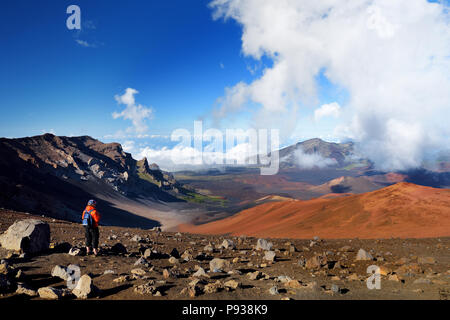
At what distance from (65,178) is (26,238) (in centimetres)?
7867

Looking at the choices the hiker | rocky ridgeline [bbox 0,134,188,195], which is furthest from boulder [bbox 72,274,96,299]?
rocky ridgeline [bbox 0,134,188,195]

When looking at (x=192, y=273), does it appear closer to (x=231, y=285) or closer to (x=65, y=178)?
(x=231, y=285)

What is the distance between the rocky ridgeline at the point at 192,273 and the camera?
635cm

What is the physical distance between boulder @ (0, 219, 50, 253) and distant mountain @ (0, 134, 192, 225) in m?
A: 37.8

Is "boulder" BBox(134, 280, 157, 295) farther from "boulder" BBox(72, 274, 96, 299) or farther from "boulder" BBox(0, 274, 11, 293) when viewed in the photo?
"boulder" BBox(0, 274, 11, 293)

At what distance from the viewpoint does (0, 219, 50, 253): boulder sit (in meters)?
8.90

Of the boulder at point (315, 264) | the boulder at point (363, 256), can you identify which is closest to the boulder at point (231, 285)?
the boulder at point (315, 264)

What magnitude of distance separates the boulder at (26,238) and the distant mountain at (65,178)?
124 ft

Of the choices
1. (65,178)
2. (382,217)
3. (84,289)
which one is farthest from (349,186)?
(84,289)

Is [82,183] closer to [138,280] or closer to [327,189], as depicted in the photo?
[138,280]

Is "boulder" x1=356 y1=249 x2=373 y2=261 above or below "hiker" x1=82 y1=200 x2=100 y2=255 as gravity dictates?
below

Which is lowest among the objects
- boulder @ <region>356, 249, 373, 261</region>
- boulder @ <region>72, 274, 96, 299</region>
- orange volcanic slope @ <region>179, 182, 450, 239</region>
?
orange volcanic slope @ <region>179, 182, 450, 239</region>
